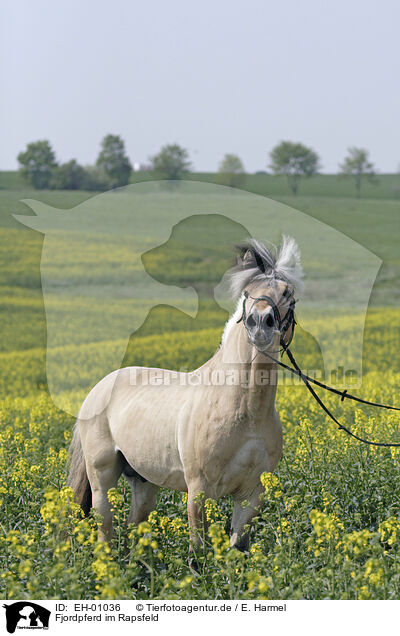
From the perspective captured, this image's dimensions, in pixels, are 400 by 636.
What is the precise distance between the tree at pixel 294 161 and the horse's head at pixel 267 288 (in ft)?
239

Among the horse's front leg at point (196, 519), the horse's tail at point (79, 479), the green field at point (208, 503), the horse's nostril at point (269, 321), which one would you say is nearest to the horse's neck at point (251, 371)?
the horse's nostril at point (269, 321)

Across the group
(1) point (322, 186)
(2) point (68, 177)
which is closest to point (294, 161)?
(1) point (322, 186)

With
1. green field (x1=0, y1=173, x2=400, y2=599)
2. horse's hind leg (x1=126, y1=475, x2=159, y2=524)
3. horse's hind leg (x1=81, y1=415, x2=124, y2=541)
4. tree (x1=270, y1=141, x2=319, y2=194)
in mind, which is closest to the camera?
green field (x1=0, y1=173, x2=400, y2=599)

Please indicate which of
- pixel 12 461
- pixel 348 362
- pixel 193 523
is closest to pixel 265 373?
pixel 193 523

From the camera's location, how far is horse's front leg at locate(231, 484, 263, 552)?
4426mm

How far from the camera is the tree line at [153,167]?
49469 mm

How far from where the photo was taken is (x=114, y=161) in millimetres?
58531

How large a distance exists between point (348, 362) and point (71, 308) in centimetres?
1042

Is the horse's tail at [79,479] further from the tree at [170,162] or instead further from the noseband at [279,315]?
the tree at [170,162]

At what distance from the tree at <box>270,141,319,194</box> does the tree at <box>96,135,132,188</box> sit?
22.6 metres

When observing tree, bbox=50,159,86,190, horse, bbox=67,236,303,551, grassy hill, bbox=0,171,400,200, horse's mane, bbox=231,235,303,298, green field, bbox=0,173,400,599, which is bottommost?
green field, bbox=0,173,400,599

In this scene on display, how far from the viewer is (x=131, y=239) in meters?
33.9

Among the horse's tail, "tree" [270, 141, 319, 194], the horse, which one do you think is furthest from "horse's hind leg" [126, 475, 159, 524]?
"tree" [270, 141, 319, 194]
